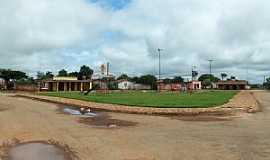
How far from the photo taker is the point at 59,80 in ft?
341

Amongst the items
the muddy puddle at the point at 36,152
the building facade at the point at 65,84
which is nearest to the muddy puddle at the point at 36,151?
the muddy puddle at the point at 36,152

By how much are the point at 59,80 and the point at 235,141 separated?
94548mm

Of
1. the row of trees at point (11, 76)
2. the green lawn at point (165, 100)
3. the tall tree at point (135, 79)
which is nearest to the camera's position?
the green lawn at point (165, 100)

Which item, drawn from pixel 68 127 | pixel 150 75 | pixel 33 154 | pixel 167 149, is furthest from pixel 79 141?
pixel 150 75

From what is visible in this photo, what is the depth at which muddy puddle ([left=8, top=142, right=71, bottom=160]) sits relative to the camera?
385 inches

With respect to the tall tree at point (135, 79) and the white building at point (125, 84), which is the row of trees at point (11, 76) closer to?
the white building at point (125, 84)

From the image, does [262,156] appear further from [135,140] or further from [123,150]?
[135,140]

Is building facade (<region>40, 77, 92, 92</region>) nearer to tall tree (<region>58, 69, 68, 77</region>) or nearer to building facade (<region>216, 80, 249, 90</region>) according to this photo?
tall tree (<region>58, 69, 68, 77</region>)

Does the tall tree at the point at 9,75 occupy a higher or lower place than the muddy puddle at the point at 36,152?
higher

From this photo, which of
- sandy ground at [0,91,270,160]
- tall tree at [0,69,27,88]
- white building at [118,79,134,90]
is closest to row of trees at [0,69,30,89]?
tall tree at [0,69,27,88]

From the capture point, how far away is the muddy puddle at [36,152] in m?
9.77

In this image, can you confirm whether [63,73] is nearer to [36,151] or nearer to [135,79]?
[135,79]

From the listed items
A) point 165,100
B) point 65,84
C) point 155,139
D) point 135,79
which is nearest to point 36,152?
point 155,139

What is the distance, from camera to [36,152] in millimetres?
10602
